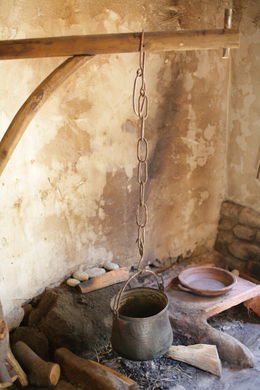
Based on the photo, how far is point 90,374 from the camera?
2875 millimetres

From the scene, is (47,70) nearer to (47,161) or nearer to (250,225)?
(47,161)

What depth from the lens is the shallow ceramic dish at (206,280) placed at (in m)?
3.85

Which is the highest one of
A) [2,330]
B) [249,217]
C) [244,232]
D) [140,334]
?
[249,217]

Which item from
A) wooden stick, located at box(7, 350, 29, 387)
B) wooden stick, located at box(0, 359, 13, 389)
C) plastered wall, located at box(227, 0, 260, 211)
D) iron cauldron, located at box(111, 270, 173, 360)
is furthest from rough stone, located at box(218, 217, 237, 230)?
wooden stick, located at box(0, 359, 13, 389)

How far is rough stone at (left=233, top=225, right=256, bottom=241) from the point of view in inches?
176

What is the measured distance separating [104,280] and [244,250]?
1684 mm

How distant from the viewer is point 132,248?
413 cm

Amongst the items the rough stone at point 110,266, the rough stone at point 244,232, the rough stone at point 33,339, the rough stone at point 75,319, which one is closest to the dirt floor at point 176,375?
the rough stone at point 75,319

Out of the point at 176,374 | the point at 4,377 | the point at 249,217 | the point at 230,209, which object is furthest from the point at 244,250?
the point at 4,377

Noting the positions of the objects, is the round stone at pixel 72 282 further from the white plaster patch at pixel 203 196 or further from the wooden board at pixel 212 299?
the white plaster patch at pixel 203 196

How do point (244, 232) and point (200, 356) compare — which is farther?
point (244, 232)

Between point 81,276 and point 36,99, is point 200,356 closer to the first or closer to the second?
point 81,276

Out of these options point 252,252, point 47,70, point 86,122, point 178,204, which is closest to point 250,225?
point 252,252

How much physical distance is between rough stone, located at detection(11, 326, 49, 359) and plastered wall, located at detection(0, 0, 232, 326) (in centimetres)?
15
